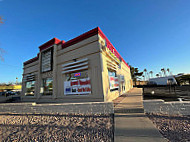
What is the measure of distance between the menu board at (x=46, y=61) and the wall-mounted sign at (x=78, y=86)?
13.1 ft

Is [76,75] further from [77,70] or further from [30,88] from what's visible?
[30,88]

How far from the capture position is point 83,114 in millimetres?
5629

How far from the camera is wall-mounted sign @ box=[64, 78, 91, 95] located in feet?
26.7

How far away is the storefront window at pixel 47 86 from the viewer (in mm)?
11016

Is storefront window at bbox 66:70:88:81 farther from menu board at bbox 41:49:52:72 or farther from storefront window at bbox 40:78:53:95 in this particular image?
menu board at bbox 41:49:52:72

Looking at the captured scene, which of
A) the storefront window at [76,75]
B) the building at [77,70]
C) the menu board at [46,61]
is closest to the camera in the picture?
the building at [77,70]

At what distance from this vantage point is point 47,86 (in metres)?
11.6

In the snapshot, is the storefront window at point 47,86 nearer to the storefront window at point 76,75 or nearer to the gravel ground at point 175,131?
the storefront window at point 76,75

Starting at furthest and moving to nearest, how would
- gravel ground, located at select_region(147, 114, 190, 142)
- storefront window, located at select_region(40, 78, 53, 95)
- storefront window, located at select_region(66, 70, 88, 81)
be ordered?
storefront window, located at select_region(40, 78, 53, 95)
storefront window, located at select_region(66, 70, 88, 81)
gravel ground, located at select_region(147, 114, 190, 142)

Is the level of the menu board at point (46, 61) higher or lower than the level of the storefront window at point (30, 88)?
higher

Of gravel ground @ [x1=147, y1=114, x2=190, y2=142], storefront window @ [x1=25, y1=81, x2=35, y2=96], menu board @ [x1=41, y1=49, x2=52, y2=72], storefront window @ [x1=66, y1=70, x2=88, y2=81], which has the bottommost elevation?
gravel ground @ [x1=147, y1=114, x2=190, y2=142]

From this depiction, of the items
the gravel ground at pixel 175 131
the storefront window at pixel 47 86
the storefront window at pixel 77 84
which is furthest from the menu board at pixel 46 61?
the gravel ground at pixel 175 131

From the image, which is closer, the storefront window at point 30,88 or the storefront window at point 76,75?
the storefront window at point 76,75

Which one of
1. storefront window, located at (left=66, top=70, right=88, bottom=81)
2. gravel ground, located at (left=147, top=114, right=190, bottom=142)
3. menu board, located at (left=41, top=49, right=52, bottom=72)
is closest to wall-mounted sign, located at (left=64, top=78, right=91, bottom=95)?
storefront window, located at (left=66, top=70, right=88, bottom=81)
